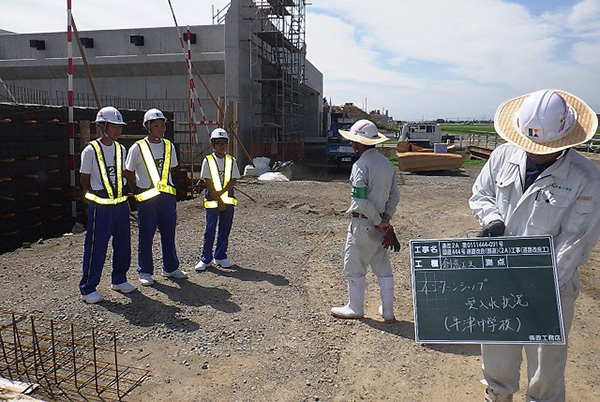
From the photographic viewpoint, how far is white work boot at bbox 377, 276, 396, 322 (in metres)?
4.57

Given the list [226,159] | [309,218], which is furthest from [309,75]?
[226,159]

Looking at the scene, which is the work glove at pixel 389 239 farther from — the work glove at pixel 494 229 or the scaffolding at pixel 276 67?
the scaffolding at pixel 276 67

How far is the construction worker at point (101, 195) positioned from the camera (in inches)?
190

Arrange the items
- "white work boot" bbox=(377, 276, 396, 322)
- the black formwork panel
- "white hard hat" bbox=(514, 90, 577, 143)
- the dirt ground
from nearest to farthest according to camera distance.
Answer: "white hard hat" bbox=(514, 90, 577, 143)
the dirt ground
"white work boot" bbox=(377, 276, 396, 322)
the black formwork panel

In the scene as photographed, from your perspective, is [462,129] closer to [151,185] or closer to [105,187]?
[151,185]

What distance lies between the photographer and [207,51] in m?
18.1

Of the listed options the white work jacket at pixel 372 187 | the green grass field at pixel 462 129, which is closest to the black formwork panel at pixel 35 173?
the white work jacket at pixel 372 187

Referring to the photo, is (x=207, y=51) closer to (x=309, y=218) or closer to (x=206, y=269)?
(x=309, y=218)

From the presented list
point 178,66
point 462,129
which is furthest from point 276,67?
point 462,129

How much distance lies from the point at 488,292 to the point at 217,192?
408 centimetres

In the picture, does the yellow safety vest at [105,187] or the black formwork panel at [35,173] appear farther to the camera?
the black formwork panel at [35,173]

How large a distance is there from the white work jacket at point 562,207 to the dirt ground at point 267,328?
1.42 m

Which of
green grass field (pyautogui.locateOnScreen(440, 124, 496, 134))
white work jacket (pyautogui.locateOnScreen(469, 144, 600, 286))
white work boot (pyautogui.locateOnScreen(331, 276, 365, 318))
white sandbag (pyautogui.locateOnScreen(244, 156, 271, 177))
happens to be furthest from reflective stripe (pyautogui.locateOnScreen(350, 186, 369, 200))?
green grass field (pyautogui.locateOnScreen(440, 124, 496, 134))

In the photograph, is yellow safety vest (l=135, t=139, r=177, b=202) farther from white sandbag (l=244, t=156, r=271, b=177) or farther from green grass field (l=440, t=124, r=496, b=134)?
green grass field (l=440, t=124, r=496, b=134)
